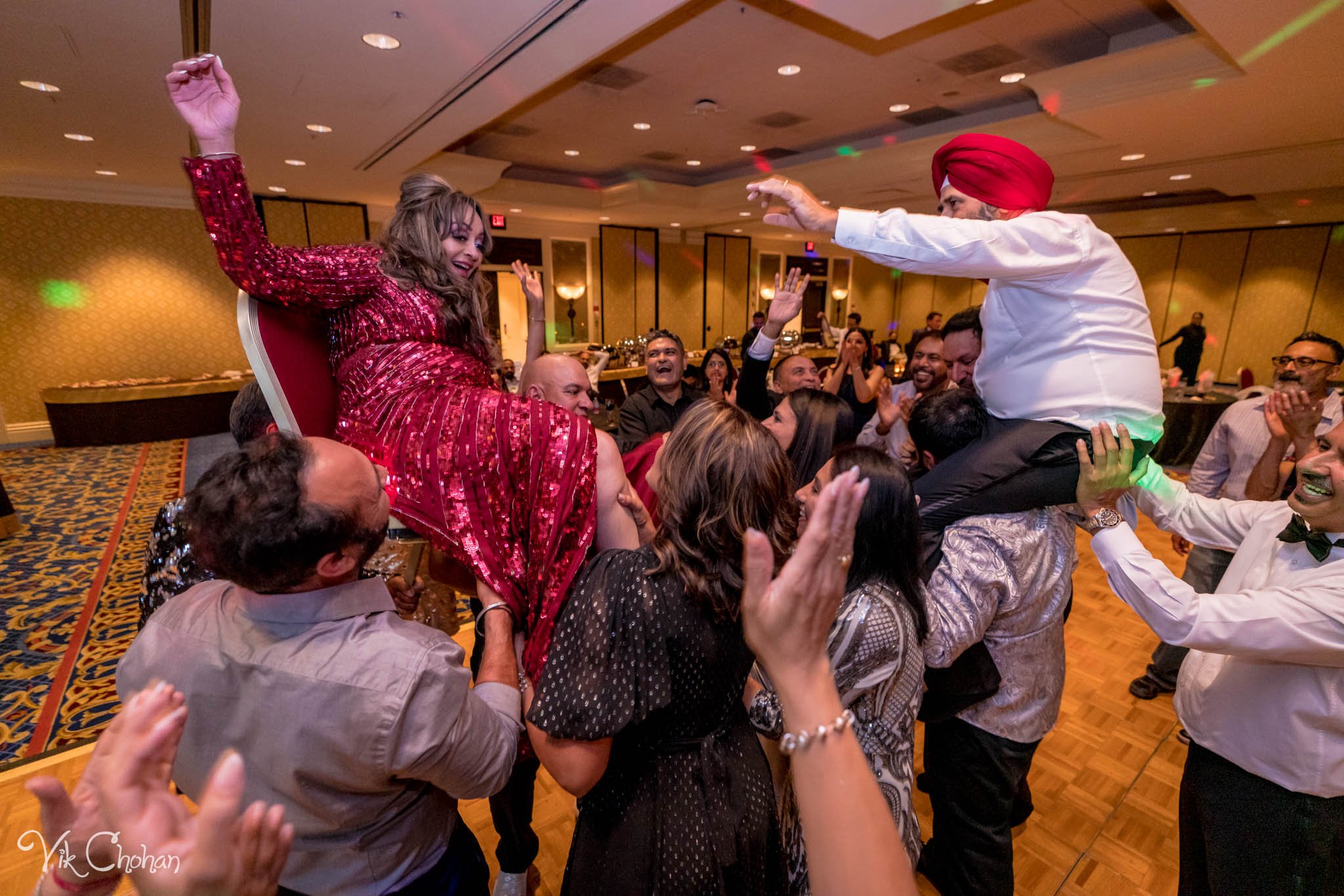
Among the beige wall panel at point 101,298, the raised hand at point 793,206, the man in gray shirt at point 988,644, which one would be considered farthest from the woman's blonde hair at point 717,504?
the beige wall panel at point 101,298

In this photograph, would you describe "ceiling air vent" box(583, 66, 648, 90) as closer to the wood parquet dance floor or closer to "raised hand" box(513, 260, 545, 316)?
"raised hand" box(513, 260, 545, 316)

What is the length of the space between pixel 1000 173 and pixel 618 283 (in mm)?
12210

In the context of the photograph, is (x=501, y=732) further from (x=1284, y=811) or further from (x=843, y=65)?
(x=843, y=65)

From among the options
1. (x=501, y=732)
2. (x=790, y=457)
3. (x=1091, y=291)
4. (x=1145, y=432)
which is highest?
(x=1091, y=291)

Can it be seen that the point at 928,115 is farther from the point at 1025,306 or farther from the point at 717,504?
the point at 717,504

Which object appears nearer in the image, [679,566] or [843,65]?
[679,566]

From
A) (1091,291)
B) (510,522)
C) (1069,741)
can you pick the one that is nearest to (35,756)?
(510,522)

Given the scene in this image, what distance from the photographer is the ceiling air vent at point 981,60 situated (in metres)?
4.87

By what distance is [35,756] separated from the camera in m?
2.55

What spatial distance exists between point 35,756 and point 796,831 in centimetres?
324

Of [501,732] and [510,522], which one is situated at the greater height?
[510,522]

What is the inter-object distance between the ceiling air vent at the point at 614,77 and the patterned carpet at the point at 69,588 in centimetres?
→ 532

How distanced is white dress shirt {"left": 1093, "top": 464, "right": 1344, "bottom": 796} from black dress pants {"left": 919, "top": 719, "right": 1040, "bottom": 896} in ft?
1.48

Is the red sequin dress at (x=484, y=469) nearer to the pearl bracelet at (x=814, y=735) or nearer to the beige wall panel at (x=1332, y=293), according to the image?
the pearl bracelet at (x=814, y=735)
